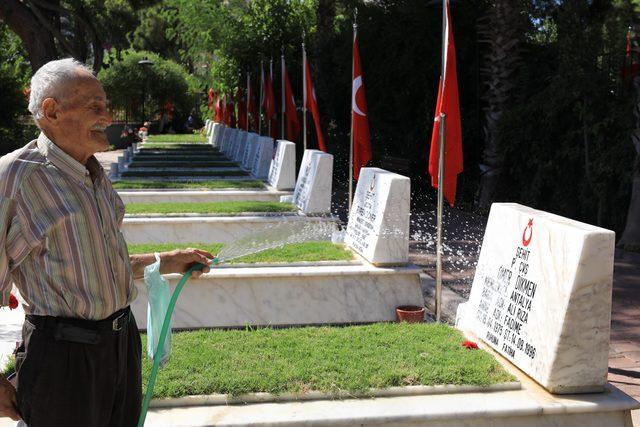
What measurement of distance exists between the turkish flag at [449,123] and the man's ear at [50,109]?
503 cm

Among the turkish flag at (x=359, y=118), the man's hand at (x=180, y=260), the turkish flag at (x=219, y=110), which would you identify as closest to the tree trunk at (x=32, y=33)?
the turkish flag at (x=359, y=118)

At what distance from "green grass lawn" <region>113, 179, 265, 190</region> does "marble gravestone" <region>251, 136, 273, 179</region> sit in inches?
85.6

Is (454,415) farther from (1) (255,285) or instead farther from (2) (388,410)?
(1) (255,285)

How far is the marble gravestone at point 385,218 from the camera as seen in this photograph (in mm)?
7727

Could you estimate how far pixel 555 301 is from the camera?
435 centimetres

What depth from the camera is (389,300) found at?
7.88 metres

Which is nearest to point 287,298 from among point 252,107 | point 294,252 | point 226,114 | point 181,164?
point 294,252

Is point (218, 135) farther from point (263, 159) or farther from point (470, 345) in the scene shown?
point (470, 345)

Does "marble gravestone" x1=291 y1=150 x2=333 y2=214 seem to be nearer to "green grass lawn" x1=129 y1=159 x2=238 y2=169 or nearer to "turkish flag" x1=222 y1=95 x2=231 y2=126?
"green grass lawn" x1=129 y1=159 x2=238 y2=169

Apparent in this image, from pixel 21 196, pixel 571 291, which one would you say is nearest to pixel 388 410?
pixel 571 291

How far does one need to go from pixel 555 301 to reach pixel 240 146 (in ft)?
64.7

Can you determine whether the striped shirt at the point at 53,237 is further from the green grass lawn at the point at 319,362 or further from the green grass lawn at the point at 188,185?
the green grass lawn at the point at 188,185

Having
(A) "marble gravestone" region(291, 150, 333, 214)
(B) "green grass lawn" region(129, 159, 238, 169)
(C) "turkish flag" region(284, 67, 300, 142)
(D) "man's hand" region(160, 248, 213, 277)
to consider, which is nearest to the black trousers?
(D) "man's hand" region(160, 248, 213, 277)

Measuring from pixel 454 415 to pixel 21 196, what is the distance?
2514 millimetres
